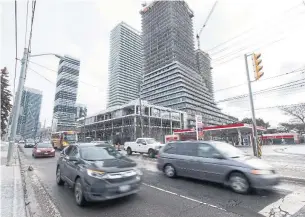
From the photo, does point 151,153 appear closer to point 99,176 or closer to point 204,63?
point 99,176

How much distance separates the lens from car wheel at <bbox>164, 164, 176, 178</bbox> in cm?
826

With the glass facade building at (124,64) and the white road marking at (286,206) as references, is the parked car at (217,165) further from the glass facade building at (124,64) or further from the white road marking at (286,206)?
the glass facade building at (124,64)

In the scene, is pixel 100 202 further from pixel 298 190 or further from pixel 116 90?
pixel 116 90

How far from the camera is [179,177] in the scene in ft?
27.5

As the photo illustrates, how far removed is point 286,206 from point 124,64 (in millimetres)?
140121

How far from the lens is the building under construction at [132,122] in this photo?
65438 mm

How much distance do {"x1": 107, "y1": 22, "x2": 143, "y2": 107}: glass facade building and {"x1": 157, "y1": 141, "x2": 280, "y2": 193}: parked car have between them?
4641 inches

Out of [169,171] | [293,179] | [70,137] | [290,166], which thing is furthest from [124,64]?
[293,179]

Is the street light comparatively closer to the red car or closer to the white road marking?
the red car

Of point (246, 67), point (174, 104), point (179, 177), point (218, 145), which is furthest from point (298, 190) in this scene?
point (174, 104)

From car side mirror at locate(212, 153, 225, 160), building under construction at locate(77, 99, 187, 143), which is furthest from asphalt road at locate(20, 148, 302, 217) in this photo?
building under construction at locate(77, 99, 187, 143)

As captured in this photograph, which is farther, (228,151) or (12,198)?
(228,151)

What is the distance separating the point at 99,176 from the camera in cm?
490

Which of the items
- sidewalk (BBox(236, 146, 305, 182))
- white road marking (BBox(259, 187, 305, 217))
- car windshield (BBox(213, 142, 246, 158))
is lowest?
white road marking (BBox(259, 187, 305, 217))
